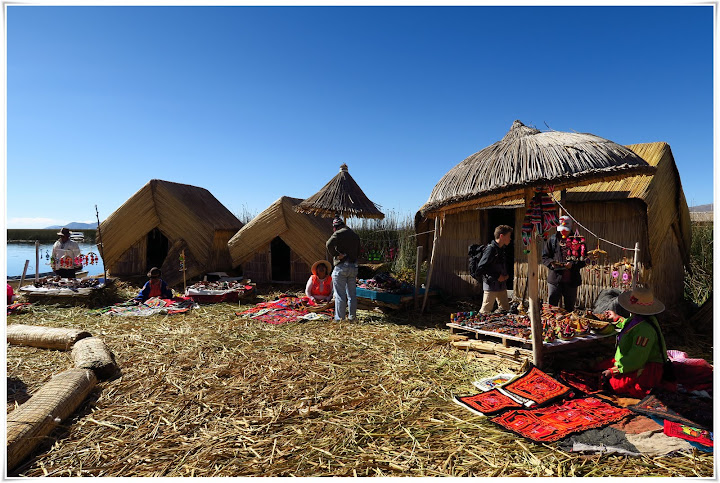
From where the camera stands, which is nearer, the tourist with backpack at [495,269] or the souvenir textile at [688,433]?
the souvenir textile at [688,433]

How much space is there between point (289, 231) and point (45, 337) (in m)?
5.57

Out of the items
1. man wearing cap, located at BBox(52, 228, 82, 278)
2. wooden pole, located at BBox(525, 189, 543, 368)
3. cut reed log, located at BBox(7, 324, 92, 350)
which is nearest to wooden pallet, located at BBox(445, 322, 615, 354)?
wooden pole, located at BBox(525, 189, 543, 368)

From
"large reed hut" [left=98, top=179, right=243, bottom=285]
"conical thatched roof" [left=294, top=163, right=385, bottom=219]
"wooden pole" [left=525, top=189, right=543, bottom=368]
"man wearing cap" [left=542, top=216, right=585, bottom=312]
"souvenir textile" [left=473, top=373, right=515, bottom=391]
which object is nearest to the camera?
"souvenir textile" [left=473, top=373, right=515, bottom=391]

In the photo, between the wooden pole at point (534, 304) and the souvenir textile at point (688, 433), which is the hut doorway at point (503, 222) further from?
the souvenir textile at point (688, 433)

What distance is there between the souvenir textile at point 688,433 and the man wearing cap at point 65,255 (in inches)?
393

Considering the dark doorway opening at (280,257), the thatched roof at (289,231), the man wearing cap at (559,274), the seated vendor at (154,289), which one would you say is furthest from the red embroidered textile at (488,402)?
the dark doorway opening at (280,257)

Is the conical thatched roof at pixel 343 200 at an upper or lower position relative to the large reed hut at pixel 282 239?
upper

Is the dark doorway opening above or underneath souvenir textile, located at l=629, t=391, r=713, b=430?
above

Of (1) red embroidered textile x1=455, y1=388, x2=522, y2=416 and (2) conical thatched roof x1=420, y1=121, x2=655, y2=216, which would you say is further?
(2) conical thatched roof x1=420, y1=121, x2=655, y2=216

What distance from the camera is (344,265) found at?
21.0ft

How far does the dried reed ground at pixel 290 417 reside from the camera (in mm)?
2465

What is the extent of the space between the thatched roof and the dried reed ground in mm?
4507

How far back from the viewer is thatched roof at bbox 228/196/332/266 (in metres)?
9.70

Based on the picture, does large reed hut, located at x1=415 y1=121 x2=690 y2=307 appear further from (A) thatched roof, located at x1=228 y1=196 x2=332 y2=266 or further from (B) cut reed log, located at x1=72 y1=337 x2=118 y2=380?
(B) cut reed log, located at x1=72 y1=337 x2=118 y2=380
